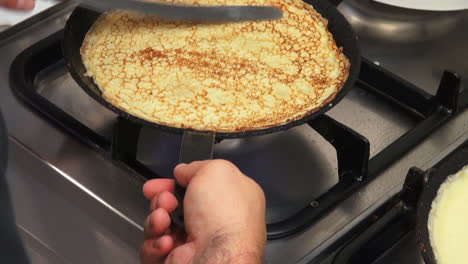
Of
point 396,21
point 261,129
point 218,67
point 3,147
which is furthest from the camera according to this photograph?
point 396,21

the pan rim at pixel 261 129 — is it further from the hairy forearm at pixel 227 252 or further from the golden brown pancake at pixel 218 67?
the hairy forearm at pixel 227 252

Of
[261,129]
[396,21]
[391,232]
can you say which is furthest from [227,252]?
[396,21]

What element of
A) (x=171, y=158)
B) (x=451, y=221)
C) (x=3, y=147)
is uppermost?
(x=3, y=147)

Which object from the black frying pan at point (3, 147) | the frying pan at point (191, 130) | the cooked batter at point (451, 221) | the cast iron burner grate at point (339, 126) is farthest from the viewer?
the cast iron burner grate at point (339, 126)

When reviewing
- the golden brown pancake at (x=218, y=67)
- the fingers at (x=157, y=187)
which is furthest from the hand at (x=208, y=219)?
the golden brown pancake at (x=218, y=67)

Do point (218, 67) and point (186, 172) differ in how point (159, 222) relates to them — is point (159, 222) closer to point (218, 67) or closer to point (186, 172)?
point (186, 172)

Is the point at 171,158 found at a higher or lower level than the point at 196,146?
lower

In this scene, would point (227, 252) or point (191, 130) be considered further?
point (191, 130)
